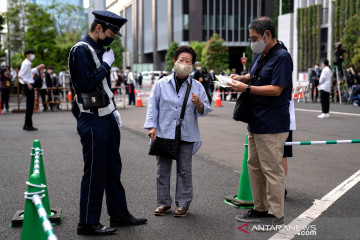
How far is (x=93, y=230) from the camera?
171 inches

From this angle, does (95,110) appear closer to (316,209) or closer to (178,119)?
(178,119)

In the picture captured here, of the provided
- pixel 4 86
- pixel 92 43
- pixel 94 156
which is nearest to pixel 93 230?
pixel 94 156

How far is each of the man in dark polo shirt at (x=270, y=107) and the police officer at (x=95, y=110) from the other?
4.01 ft

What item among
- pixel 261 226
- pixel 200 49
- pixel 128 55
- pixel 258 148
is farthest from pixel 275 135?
pixel 200 49

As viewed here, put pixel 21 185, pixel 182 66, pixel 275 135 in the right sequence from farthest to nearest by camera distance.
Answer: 1. pixel 21 185
2. pixel 182 66
3. pixel 275 135

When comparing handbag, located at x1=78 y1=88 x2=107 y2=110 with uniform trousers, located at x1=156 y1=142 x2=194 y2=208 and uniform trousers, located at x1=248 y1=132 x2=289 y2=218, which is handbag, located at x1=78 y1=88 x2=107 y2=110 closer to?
uniform trousers, located at x1=156 y1=142 x2=194 y2=208

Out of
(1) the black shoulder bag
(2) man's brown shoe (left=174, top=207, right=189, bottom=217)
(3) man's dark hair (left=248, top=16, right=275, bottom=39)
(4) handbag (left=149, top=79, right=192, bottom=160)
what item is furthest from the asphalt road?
(3) man's dark hair (left=248, top=16, right=275, bottom=39)

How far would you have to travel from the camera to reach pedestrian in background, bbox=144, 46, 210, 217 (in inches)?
196

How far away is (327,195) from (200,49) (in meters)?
53.0

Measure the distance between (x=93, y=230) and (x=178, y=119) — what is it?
1455 mm

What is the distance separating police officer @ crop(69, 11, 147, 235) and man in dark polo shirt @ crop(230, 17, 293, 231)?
1.22m

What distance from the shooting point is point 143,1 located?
8838 centimetres

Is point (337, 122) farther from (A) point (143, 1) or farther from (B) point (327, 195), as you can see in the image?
(A) point (143, 1)

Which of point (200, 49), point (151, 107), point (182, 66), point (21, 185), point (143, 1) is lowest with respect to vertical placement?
point (21, 185)
